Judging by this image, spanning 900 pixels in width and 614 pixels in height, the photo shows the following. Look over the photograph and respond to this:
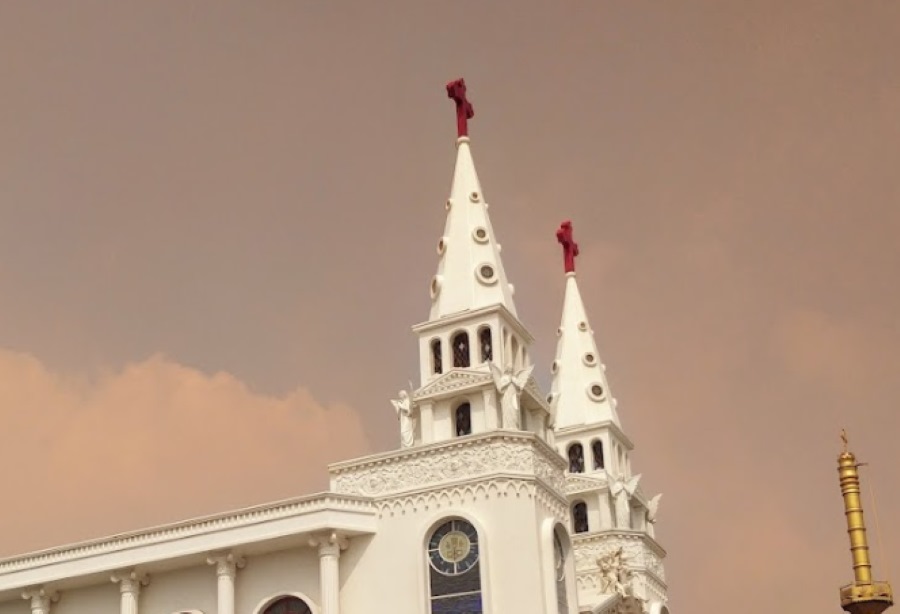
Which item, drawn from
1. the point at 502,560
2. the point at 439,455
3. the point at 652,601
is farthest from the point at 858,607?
the point at 652,601

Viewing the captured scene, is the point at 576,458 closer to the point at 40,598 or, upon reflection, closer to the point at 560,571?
the point at 560,571

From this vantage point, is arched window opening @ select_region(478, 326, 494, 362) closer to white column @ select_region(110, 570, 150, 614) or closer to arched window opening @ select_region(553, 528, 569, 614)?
arched window opening @ select_region(553, 528, 569, 614)

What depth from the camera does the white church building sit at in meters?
37.2

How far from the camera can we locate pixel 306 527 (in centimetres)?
3778

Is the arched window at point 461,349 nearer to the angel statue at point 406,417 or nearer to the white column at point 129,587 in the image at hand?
the angel statue at point 406,417

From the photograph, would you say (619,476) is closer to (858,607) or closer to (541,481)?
(541,481)

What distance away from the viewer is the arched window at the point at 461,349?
4150 cm

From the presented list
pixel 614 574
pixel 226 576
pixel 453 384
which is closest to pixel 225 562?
pixel 226 576

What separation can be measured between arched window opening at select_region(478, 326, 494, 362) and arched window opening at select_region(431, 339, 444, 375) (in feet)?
4.30

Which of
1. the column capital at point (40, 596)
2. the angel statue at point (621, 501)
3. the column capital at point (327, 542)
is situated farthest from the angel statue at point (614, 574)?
the column capital at point (40, 596)

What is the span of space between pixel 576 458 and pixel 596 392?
2.71 metres

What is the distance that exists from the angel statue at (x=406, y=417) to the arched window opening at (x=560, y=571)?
4.99 meters

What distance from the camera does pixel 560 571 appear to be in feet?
128

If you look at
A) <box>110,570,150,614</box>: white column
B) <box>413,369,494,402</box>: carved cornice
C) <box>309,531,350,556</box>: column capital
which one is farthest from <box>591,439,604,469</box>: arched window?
<box>110,570,150,614</box>: white column
